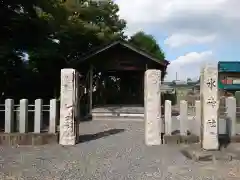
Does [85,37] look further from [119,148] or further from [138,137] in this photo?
[119,148]

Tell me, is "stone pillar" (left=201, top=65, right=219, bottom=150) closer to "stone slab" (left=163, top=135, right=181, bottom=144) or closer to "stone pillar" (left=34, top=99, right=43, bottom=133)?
"stone slab" (left=163, top=135, right=181, bottom=144)

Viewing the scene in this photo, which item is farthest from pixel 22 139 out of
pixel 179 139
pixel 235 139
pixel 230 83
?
pixel 230 83

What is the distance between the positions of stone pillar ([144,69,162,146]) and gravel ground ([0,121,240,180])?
15.0 inches

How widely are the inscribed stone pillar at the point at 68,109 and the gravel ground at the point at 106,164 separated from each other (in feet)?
1.21

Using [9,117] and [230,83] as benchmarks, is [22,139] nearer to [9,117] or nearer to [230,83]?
[9,117]

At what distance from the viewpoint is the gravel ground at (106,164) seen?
658 cm

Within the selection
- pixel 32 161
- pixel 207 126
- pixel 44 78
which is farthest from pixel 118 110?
pixel 32 161

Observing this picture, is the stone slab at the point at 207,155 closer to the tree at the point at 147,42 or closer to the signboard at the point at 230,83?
the signboard at the point at 230,83

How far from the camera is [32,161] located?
25.8ft

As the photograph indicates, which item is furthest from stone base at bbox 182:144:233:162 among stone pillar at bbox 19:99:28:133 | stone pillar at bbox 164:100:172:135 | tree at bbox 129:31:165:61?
tree at bbox 129:31:165:61

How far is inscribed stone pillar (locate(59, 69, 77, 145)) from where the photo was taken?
33.2 ft

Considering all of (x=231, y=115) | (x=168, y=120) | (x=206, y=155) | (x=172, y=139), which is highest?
(x=231, y=115)

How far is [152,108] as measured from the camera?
10.3 meters

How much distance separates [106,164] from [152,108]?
3202 millimetres
